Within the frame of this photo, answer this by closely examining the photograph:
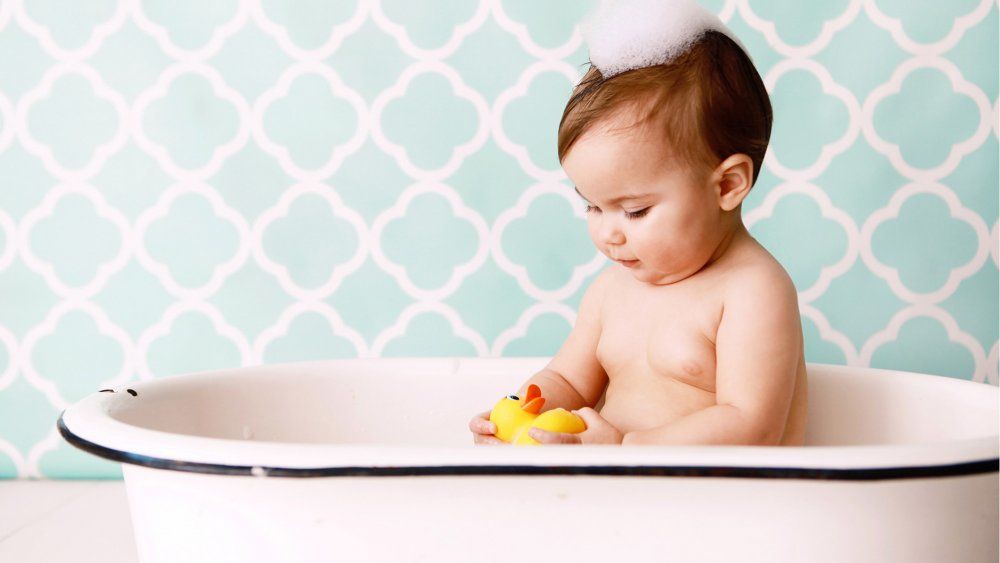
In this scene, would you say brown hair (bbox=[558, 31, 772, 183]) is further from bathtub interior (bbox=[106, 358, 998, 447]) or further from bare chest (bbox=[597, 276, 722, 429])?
bathtub interior (bbox=[106, 358, 998, 447])

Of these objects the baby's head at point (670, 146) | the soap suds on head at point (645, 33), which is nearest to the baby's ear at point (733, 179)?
the baby's head at point (670, 146)

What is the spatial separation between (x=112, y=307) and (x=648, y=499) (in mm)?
985

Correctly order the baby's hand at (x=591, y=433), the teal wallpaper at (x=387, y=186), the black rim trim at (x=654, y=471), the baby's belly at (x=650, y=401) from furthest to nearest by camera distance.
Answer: the teal wallpaper at (x=387, y=186), the baby's belly at (x=650, y=401), the baby's hand at (x=591, y=433), the black rim trim at (x=654, y=471)

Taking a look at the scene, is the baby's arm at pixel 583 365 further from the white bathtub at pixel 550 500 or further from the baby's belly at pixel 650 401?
the white bathtub at pixel 550 500

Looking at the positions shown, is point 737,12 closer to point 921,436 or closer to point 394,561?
point 921,436

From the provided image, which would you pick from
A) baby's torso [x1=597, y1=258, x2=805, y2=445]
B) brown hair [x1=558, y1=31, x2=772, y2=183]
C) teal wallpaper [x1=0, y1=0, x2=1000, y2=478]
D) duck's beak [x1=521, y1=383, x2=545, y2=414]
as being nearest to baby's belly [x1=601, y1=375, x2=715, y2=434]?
baby's torso [x1=597, y1=258, x2=805, y2=445]

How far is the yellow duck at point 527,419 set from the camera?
751 millimetres

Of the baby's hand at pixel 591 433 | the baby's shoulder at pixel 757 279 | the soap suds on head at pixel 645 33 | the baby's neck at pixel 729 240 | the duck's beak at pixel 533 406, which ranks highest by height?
the soap suds on head at pixel 645 33

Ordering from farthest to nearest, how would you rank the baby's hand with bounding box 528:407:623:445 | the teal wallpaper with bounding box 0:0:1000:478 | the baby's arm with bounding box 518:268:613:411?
the teal wallpaper with bounding box 0:0:1000:478 → the baby's arm with bounding box 518:268:613:411 → the baby's hand with bounding box 528:407:623:445

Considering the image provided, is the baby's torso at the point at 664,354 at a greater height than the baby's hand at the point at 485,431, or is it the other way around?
the baby's torso at the point at 664,354

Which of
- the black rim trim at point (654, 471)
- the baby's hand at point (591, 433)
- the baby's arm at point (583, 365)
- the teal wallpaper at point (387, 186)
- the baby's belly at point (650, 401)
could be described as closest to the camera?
the black rim trim at point (654, 471)

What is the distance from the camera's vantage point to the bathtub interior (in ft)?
2.94

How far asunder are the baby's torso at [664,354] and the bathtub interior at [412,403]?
0.14 m

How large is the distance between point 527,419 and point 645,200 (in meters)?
0.23
